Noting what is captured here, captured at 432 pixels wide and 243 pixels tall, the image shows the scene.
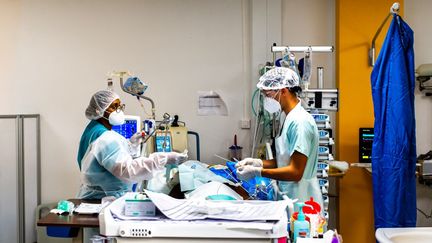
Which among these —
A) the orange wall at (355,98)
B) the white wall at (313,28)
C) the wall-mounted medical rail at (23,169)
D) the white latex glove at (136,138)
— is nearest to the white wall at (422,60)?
the orange wall at (355,98)

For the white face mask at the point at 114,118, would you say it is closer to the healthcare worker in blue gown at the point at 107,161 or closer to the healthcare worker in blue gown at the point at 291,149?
the healthcare worker in blue gown at the point at 107,161

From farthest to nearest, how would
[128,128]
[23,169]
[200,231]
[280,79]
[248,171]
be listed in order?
[23,169]
[128,128]
[280,79]
[248,171]
[200,231]

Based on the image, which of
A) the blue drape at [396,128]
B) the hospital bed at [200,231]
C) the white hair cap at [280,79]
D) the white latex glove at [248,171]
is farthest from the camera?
the blue drape at [396,128]

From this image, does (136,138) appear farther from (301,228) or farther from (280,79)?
(301,228)

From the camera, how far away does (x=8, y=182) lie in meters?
3.72

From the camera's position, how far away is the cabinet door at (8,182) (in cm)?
368

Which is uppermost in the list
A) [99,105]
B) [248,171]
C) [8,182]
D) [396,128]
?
[99,105]

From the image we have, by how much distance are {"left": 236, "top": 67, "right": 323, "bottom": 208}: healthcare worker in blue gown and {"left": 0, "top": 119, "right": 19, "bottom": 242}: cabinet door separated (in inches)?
90.3

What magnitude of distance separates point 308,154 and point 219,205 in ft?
2.78

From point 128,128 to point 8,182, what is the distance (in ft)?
4.33

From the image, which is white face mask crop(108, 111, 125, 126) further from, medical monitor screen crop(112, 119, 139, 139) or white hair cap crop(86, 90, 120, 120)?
medical monitor screen crop(112, 119, 139, 139)

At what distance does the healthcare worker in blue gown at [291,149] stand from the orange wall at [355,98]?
43.2 inches

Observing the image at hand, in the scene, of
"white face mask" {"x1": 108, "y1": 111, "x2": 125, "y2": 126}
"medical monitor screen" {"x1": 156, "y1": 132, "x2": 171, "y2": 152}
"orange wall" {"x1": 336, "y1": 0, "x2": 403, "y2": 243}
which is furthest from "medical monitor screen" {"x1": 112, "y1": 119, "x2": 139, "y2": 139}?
"orange wall" {"x1": 336, "y1": 0, "x2": 403, "y2": 243}

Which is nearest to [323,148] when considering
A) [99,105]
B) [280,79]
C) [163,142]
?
[280,79]
